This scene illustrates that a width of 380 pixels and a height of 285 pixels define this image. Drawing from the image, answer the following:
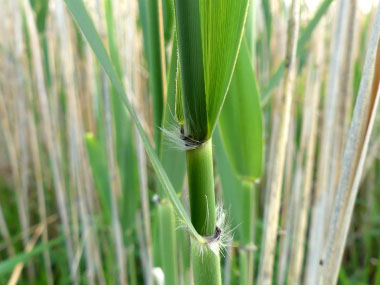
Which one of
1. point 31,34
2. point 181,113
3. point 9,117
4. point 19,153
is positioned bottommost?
Answer: point 19,153

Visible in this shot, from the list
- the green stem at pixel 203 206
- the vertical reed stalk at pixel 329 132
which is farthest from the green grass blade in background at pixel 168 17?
the vertical reed stalk at pixel 329 132

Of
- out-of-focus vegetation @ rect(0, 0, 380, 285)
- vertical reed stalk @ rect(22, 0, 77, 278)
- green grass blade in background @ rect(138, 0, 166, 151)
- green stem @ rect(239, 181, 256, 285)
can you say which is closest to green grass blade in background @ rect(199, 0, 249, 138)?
out-of-focus vegetation @ rect(0, 0, 380, 285)

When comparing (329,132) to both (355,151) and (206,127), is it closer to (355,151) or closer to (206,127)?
(355,151)

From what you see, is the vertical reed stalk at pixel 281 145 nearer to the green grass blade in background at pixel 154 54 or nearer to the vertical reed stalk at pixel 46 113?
the green grass blade in background at pixel 154 54

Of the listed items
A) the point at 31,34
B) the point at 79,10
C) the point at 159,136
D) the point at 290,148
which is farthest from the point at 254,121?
the point at 31,34

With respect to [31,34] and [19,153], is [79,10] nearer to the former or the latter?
[31,34]

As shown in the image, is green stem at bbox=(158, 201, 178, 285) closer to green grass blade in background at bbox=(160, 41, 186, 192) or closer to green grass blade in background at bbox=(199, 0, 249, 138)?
green grass blade in background at bbox=(160, 41, 186, 192)
